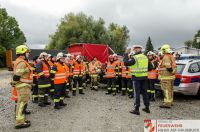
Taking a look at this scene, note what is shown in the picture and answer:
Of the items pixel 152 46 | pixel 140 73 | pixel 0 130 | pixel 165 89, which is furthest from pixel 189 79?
pixel 152 46

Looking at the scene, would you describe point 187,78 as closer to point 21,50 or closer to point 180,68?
point 180,68

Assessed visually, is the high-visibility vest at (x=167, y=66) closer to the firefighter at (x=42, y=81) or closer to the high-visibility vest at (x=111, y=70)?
the high-visibility vest at (x=111, y=70)

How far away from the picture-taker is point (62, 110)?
8.99 metres

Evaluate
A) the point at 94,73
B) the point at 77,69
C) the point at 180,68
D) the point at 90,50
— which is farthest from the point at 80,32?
the point at 180,68

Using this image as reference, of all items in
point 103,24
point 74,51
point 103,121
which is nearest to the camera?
point 103,121

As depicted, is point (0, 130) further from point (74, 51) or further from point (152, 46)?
point (152, 46)

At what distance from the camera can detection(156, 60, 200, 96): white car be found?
10289 millimetres

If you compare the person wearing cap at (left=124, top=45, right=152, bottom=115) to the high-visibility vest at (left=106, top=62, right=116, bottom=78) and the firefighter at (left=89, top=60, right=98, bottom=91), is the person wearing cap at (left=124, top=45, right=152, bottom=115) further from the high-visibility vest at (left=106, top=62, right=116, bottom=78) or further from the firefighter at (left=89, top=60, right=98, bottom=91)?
the firefighter at (left=89, top=60, right=98, bottom=91)

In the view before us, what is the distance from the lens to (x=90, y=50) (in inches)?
699

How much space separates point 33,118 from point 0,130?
1274 millimetres

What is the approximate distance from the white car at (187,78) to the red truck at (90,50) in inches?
307

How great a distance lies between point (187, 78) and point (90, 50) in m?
8.59

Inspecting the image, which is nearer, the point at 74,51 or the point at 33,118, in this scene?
the point at 33,118

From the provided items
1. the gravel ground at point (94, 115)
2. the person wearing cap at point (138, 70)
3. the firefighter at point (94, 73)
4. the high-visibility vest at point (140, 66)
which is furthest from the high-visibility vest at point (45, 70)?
the firefighter at point (94, 73)
